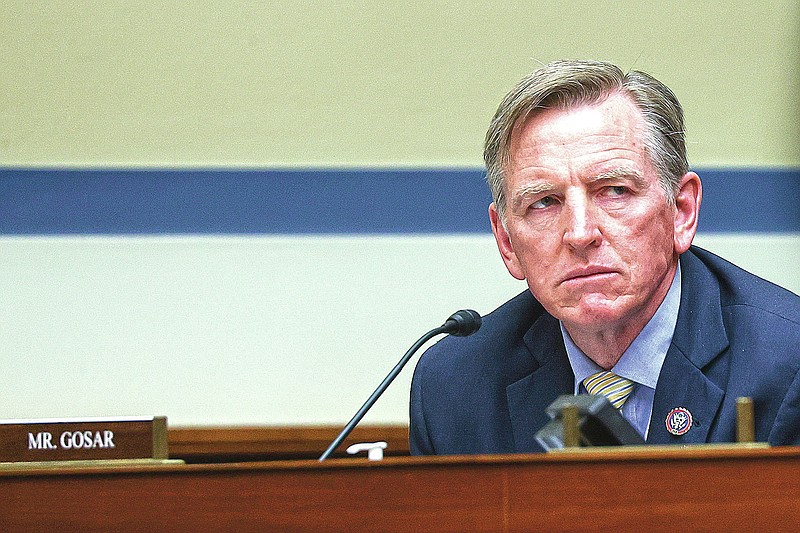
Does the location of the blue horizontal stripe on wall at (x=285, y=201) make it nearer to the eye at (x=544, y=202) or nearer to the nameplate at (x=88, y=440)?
the eye at (x=544, y=202)

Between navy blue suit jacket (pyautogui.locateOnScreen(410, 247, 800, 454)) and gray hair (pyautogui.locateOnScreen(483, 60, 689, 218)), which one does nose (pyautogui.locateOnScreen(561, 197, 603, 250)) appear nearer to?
gray hair (pyautogui.locateOnScreen(483, 60, 689, 218))

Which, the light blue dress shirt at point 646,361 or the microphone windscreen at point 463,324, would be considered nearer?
the microphone windscreen at point 463,324

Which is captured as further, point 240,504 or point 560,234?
point 560,234

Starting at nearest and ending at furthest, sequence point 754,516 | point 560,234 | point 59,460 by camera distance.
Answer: point 754,516 → point 59,460 → point 560,234

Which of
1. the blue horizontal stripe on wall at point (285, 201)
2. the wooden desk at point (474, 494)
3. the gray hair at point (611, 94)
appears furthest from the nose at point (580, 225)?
the blue horizontal stripe on wall at point (285, 201)

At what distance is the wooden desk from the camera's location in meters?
1.53

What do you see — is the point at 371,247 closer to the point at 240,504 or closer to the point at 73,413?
the point at 73,413

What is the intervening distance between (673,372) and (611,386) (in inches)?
6.7

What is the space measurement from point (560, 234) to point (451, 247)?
1423 millimetres

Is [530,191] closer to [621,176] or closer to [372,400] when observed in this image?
[621,176]

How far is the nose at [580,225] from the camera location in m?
2.37

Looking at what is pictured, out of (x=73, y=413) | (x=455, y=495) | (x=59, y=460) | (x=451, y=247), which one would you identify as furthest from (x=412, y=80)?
(x=455, y=495)

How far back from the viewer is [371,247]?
384cm

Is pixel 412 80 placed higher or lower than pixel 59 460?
higher
